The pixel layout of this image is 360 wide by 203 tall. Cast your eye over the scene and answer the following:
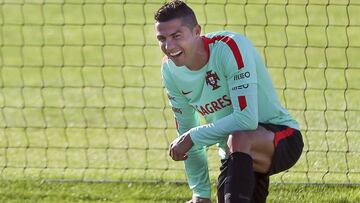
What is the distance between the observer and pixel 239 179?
17.7 feet

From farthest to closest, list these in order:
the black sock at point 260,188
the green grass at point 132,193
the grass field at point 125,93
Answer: the grass field at point 125,93 → the green grass at point 132,193 → the black sock at point 260,188

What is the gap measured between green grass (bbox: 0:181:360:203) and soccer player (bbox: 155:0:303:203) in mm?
1129

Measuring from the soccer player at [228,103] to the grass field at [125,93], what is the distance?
3.93 feet

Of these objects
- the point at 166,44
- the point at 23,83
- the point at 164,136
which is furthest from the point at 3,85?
the point at 166,44

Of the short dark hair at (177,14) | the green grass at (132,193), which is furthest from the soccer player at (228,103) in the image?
the green grass at (132,193)

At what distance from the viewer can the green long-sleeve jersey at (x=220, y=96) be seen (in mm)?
5520

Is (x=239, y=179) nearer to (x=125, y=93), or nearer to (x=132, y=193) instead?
(x=132, y=193)

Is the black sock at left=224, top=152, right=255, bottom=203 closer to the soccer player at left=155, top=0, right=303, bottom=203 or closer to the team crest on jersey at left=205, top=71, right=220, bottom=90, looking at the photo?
the soccer player at left=155, top=0, right=303, bottom=203

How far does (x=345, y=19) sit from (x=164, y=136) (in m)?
3.91

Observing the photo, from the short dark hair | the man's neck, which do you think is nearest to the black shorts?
the man's neck

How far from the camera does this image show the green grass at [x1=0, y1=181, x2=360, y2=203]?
22.6 feet

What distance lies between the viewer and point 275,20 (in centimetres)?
1230

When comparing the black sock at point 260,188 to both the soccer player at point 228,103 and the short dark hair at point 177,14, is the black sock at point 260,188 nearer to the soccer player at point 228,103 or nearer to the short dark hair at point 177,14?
the soccer player at point 228,103

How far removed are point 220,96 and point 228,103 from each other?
6cm
